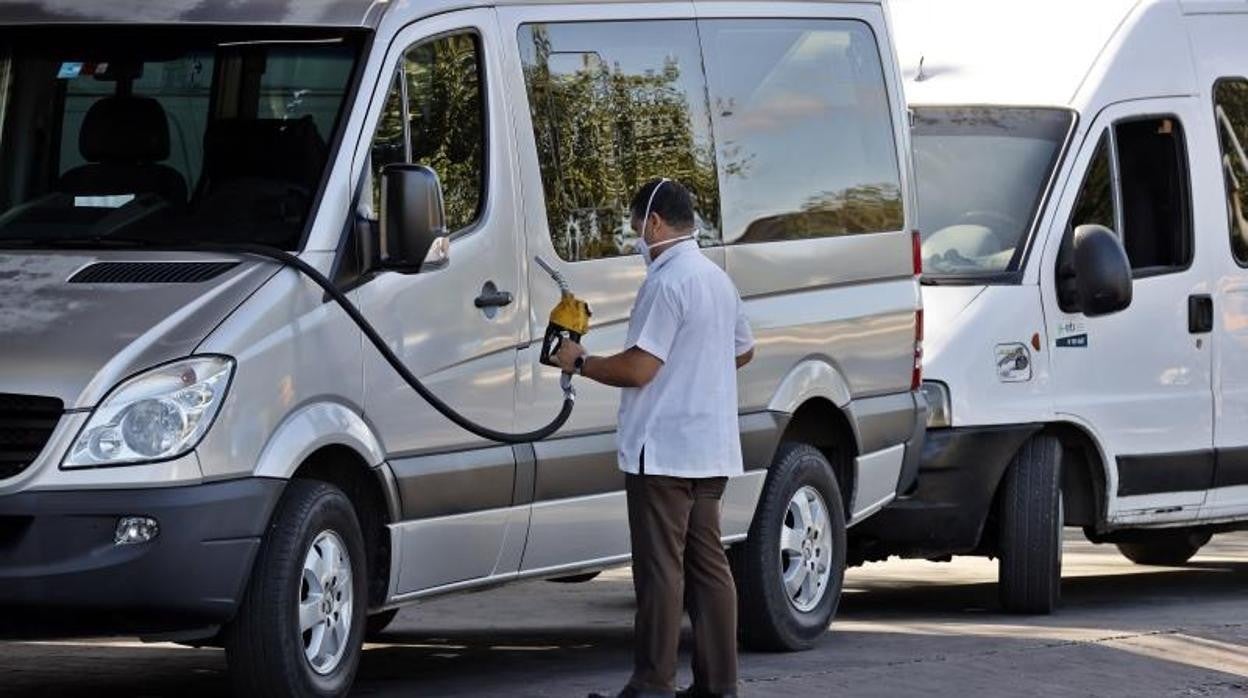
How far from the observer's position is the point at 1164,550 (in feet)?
53.3

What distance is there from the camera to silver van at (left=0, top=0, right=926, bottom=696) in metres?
8.27

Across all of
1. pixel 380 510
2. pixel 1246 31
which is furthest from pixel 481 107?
pixel 1246 31

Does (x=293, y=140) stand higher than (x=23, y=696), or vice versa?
(x=293, y=140)

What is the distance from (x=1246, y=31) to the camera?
14398 millimetres

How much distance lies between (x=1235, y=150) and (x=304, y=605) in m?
6.85

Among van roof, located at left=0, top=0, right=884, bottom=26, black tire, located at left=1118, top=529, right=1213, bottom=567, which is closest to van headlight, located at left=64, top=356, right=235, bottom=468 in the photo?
van roof, located at left=0, top=0, right=884, bottom=26

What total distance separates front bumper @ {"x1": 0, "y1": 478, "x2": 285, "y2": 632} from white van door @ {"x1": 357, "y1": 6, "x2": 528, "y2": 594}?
0.92 meters

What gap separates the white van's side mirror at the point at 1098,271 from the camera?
12.7m

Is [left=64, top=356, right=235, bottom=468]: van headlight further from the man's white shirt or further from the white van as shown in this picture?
the white van

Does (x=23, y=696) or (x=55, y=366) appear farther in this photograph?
(x=23, y=696)

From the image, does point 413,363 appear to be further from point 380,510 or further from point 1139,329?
point 1139,329

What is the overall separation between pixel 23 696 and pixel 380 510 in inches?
59.2

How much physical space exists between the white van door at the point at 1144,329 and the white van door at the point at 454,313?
12.5ft

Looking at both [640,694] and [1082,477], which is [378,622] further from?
[1082,477]
